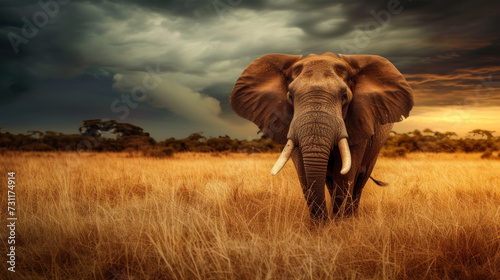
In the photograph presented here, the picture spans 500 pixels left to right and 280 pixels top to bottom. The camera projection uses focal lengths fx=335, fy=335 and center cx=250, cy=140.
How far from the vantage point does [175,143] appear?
26.1m

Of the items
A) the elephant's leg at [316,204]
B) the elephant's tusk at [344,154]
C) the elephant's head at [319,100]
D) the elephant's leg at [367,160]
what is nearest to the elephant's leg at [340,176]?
the elephant's head at [319,100]

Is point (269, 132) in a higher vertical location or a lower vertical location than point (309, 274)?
higher

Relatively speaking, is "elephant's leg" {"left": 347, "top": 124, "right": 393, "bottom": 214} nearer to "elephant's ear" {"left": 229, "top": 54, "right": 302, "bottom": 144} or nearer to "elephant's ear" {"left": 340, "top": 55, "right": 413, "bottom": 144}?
"elephant's ear" {"left": 340, "top": 55, "right": 413, "bottom": 144}

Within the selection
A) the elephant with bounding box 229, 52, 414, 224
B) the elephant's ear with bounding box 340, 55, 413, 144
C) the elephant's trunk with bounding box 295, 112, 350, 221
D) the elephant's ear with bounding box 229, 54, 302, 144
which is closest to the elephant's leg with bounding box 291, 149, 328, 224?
the elephant with bounding box 229, 52, 414, 224

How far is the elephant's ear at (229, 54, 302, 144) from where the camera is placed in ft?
17.7

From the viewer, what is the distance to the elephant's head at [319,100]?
4.38 metres

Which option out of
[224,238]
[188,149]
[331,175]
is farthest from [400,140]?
[224,238]

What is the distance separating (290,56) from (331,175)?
2.08 metres

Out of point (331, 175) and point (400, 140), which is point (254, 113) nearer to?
point (331, 175)

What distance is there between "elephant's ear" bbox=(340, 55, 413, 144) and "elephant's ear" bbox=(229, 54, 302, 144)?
0.95 meters

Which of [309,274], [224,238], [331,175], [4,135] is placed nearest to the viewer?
[309,274]

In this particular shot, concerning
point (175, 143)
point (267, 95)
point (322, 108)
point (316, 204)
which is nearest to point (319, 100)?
point (322, 108)

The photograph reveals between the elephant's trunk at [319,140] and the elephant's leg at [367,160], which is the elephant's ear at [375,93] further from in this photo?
the elephant's leg at [367,160]

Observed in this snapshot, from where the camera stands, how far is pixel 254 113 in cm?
577
